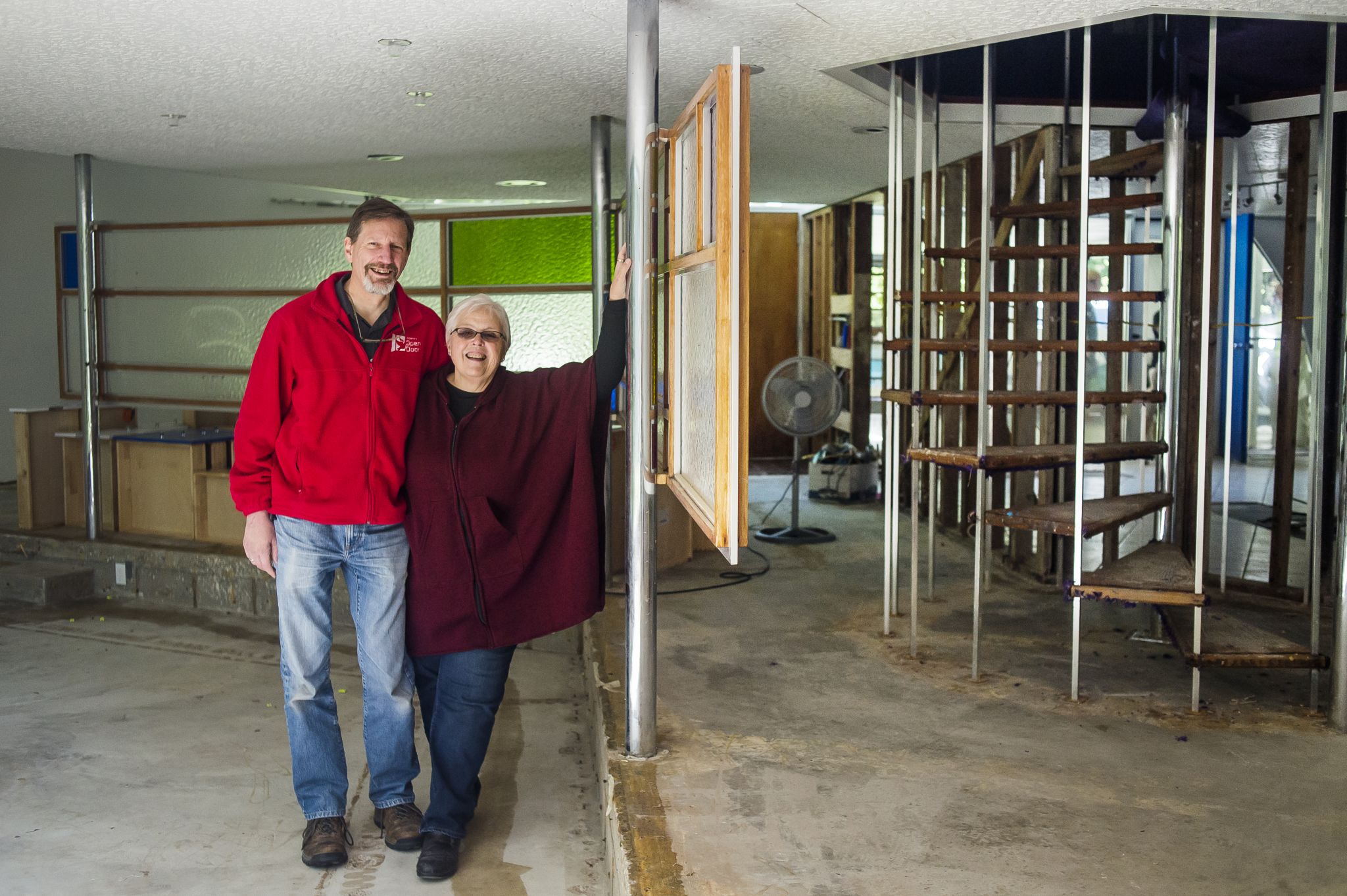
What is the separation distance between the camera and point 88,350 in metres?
7.14

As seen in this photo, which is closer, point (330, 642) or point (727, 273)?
point (727, 273)

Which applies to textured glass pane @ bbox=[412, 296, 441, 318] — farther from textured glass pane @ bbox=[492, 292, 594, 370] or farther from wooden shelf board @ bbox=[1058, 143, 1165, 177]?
wooden shelf board @ bbox=[1058, 143, 1165, 177]

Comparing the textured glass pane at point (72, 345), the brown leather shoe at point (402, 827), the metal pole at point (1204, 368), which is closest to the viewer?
the brown leather shoe at point (402, 827)

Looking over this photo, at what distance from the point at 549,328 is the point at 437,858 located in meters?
3.56

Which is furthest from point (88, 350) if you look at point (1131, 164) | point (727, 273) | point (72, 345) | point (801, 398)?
point (1131, 164)

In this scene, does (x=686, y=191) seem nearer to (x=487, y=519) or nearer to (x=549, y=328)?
(x=487, y=519)

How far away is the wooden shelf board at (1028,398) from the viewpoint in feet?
14.6

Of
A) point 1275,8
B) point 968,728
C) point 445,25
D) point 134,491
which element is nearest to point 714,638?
point 968,728

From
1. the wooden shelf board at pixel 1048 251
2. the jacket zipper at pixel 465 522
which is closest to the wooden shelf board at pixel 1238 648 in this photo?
the wooden shelf board at pixel 1048 251

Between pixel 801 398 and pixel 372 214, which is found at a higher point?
pixel 372 214

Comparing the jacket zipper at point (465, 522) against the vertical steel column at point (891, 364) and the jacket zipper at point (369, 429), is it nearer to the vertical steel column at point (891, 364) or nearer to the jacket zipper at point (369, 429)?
the jacket zipper at point (369, 429)

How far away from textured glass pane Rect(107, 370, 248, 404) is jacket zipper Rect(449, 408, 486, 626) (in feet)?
14.4

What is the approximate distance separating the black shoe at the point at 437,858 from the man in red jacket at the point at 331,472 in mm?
250

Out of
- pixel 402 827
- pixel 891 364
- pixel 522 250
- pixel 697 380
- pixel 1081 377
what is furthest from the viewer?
pixel 522 250
